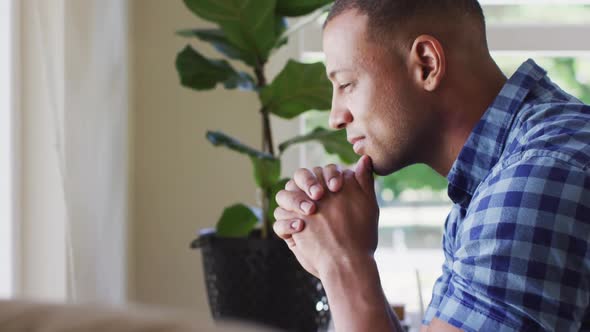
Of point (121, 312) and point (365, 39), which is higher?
point (365, 39)

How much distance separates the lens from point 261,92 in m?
1.86

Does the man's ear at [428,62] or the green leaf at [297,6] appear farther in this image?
the green leaf at [297,6]

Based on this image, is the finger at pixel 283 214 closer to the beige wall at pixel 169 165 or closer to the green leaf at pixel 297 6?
the green leaf at pixel 297 6

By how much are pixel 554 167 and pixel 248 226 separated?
3.35 ft

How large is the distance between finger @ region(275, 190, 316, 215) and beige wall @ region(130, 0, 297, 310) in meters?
1.08

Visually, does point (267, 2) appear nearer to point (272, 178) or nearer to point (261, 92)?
point (261, 92)

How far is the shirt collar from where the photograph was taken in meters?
1.07

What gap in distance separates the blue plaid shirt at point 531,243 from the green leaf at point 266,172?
934 mm

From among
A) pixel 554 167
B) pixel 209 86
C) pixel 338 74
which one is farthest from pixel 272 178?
pixel 554 167

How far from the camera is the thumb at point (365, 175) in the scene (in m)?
1.19

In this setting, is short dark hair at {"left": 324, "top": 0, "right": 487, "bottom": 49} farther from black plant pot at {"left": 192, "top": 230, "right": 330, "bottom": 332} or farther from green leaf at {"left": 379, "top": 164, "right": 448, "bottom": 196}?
green leaf at {"left": 379, "top": 164, "right": 448, "bottom": 196}

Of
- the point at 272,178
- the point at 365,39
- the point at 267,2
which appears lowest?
the point at 272,178

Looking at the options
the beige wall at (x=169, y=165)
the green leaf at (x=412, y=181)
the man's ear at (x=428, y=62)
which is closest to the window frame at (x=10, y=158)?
the beige wall at (x=169, y=165)

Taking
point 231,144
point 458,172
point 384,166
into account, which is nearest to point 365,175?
point 384,166
